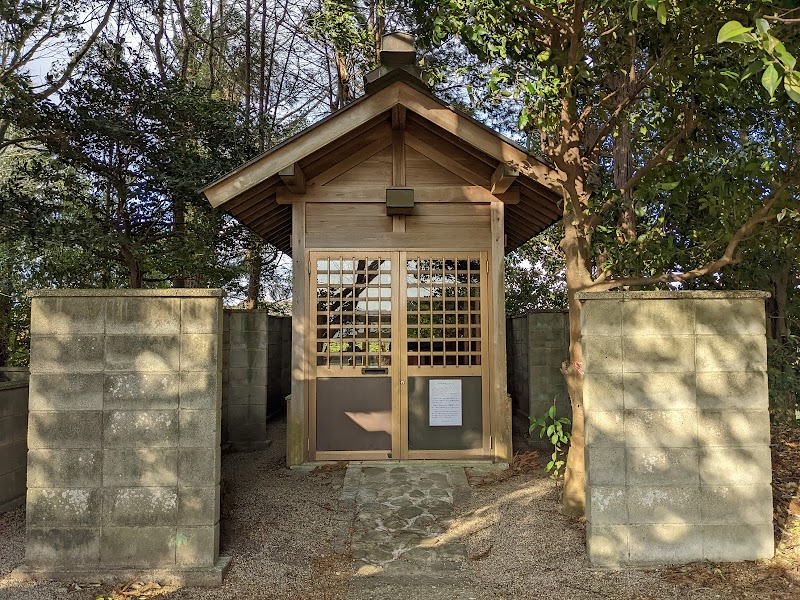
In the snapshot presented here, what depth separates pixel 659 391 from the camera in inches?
152

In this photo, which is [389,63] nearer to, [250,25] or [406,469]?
[406,469]

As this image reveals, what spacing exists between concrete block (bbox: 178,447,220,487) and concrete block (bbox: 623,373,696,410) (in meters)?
2.81

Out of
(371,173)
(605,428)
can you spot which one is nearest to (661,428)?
(605,428)

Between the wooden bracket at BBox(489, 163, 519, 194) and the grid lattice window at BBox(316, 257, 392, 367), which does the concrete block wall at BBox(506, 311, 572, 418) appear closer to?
the wooden bracket at BBox(489, 163, 519, 194)

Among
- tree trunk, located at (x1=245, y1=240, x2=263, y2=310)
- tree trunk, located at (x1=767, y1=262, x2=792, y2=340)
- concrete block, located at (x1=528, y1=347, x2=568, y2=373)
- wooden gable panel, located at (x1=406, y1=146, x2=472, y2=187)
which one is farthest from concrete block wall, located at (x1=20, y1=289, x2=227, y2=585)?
tree trunk, located at (x1=245, y1=240, x2=263, y2=310)

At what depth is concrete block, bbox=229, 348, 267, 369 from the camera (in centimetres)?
796

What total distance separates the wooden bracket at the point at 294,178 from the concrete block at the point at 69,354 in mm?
2874

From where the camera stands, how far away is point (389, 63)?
21.1 feet

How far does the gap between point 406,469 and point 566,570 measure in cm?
258

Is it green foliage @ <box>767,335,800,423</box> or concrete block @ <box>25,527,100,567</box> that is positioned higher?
green foliage @ <box>767,335,800,423</box>

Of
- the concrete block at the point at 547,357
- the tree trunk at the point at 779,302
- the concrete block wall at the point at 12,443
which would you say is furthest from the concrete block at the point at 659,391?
the tree trunk at the point at 779,302

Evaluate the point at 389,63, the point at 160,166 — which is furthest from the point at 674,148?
the point at 160,166

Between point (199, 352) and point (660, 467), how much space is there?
3.19 meters

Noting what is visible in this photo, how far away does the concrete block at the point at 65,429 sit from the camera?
3.76m
